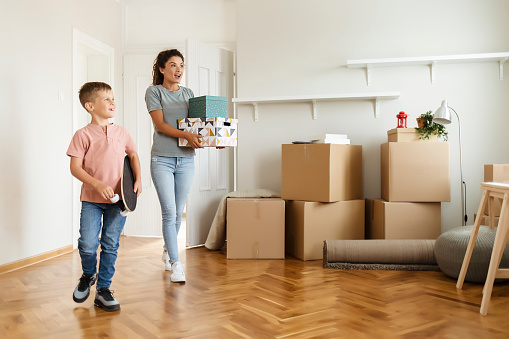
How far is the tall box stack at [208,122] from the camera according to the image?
9.03ft

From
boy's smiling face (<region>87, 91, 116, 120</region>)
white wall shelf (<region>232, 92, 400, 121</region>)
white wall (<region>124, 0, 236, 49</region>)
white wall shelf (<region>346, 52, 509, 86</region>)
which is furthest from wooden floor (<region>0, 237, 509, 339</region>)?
white wall (<region>124, 0, 236, 49</region>)

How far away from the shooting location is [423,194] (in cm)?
349

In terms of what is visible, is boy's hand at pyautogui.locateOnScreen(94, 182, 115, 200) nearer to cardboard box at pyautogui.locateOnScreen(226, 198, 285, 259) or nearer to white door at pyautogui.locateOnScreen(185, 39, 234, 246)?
cardboard box at pyautogui.locateOnScreen(226, 198, 285, 259)

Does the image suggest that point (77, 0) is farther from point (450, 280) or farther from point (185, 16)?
point (450, 280)

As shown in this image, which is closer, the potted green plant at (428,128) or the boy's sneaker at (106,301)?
the boy's sneaker at (106,301)

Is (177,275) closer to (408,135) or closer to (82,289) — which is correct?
(82,289)

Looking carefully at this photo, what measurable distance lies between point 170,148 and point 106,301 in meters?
0.95

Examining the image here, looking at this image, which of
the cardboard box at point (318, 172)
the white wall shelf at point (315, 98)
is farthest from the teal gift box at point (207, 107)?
the white wall shelf at point (315, 98)

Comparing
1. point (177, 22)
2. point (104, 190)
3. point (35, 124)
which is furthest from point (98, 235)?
point (177, 22)

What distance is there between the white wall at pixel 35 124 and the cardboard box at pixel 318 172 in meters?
1.82

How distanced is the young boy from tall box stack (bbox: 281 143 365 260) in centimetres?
152

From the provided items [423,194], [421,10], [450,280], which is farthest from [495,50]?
[450,280]

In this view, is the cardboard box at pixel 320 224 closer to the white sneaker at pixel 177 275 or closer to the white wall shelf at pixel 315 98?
the white wall shelf at pixel 315 98

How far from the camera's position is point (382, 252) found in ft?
10.3
